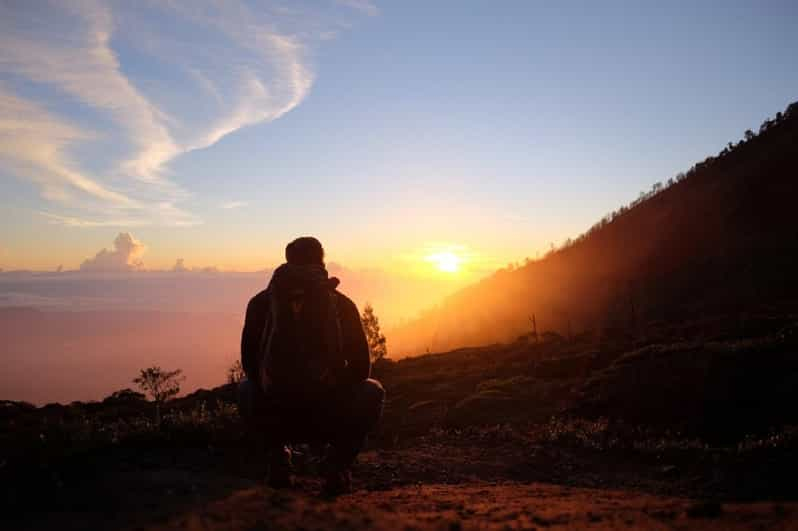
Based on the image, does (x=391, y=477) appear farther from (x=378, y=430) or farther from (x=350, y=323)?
(x=378, y=430)

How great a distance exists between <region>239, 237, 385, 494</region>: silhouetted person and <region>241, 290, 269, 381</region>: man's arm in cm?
1

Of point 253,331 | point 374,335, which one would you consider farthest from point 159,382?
point 374,335

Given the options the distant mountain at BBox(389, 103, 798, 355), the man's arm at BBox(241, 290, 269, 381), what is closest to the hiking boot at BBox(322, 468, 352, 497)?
the man's arm at BBox(241, 290, 269, 381)

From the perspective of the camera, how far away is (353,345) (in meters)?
6.60

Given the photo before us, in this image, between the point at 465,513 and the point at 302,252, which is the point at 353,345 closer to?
the point at 302,252

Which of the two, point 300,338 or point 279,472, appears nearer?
point 300,338

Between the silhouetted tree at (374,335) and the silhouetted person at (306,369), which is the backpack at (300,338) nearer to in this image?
the silhouetted person at (306,369)

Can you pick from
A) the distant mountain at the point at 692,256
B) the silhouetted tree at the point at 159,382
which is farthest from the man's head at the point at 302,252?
the distant mountain at the point at 692,256

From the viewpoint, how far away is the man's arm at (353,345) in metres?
6.58

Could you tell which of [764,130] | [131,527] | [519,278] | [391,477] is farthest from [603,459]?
[519,278]

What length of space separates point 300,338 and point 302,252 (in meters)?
0.96

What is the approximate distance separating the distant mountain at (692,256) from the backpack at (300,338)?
44.8m

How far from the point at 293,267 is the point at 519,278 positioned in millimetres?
174327

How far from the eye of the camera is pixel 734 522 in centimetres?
507
